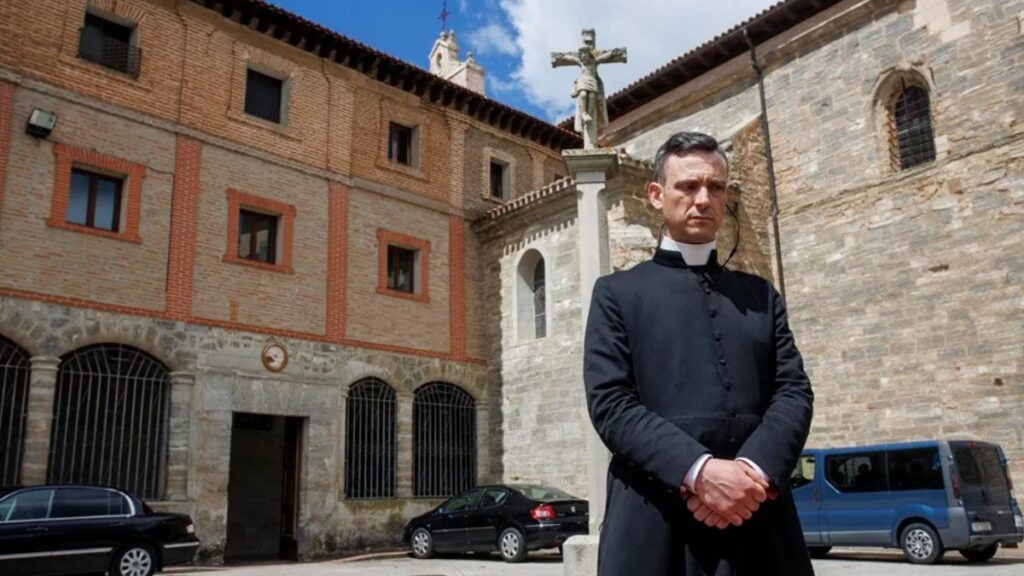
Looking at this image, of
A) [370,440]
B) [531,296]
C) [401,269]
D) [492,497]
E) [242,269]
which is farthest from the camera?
[531,296]

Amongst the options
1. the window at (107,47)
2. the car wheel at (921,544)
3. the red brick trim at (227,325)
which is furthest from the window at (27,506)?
the car wheel at (921,544)

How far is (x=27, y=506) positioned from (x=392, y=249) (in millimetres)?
9488

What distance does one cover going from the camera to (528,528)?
13531 millimetres

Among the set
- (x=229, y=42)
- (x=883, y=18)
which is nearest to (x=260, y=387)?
(x=229, y=42)

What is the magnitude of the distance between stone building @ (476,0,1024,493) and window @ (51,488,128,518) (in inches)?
328

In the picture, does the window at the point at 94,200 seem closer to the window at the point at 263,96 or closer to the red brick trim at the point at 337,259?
the window at the point at 263,96

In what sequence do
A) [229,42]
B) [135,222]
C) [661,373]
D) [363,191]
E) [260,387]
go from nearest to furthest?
[661,373]
[135,222]
[260,387]
[229,42]
[363,191]

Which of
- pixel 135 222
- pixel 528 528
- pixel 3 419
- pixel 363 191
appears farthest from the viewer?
pixel 363 191

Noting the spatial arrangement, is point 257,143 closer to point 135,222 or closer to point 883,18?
point 135,222

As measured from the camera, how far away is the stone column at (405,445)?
57.3 ft

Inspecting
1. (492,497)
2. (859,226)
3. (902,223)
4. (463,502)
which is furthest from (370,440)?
(902,223)

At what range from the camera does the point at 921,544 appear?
11.7 metres

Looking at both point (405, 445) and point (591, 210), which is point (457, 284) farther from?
point (591, 210)

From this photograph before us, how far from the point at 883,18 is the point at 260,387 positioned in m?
13.7
